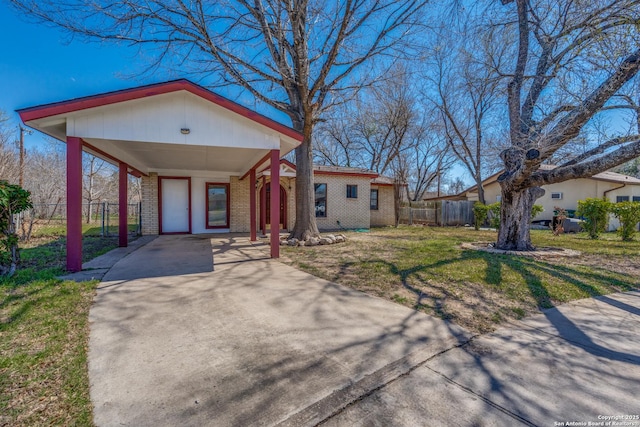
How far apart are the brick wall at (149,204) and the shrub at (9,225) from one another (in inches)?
247

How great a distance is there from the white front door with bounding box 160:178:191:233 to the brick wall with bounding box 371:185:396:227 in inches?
402

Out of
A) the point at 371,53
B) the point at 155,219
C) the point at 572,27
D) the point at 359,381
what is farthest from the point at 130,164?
the point at 572,27

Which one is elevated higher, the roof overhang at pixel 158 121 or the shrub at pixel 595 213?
the roof overhang at pixel 158 121

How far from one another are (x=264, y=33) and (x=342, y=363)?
7.98 m

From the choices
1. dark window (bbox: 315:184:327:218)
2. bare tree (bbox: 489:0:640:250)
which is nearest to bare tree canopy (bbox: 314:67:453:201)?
dark window (bbox: 315:184:327:218)

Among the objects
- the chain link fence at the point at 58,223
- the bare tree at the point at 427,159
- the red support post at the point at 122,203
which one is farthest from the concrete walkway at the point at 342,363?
the bare tree at the point at 427,159

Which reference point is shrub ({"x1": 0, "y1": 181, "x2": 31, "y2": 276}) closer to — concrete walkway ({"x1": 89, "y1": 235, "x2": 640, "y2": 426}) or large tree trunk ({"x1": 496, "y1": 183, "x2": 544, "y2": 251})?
concrete walkway ({"x1": 89, "y1": 235, "x2": 640, "y2": 426})

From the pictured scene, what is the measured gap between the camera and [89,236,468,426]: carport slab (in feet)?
6.36

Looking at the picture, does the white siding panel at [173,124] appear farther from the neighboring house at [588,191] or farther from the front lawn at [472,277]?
the neighboring house at [588,191]

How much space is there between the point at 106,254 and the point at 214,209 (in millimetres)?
5096

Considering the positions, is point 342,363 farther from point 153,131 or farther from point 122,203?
point 122,203

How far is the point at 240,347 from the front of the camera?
2736 mm

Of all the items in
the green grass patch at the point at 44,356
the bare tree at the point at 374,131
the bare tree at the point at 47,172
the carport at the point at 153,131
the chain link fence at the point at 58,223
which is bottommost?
the green grass patch at the point at 44,356

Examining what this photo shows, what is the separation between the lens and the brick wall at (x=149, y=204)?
11.3 metres
